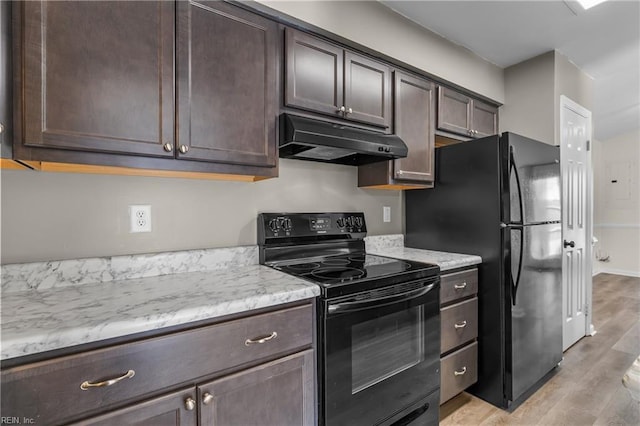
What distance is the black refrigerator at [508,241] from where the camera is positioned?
189cm

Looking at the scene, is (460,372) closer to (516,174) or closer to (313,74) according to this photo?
(516,174)

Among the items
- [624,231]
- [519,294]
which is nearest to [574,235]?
[519,294]

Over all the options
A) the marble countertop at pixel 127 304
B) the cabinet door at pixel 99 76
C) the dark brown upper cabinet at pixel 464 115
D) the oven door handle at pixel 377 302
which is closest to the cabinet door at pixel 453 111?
the dark brown upper cabinet at pixel 464 115

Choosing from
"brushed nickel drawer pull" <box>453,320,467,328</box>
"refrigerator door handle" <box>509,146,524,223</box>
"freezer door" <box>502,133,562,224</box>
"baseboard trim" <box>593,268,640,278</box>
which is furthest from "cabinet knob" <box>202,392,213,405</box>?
"baseboard trim" <box>593,268,640,278</box>

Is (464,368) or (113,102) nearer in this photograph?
(113,102)

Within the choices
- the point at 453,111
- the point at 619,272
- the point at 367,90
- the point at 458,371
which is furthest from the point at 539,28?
the point at 619,272

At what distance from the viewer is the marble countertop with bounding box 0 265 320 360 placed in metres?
0.79

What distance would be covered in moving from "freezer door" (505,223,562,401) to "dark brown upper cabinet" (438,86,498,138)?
892mm

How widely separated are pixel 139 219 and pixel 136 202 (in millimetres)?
80

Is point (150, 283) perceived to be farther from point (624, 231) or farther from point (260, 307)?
point (624, 231)

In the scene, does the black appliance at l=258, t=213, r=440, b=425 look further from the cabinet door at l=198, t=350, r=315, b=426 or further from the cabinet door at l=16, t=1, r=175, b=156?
the cabinet door at l=16, t=1, r=175, b=156

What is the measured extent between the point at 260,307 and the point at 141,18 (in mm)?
1178

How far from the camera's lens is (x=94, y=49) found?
43.5 inches

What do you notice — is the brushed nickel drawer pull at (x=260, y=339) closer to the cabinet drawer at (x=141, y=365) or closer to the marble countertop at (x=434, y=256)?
the cabinet drawer at (x=141, y=365)
